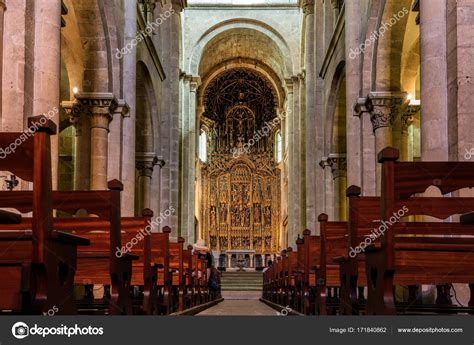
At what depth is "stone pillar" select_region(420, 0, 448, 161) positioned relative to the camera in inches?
383

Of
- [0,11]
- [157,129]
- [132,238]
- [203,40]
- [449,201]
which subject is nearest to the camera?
[449,201]

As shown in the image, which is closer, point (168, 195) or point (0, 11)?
point (0, 11)

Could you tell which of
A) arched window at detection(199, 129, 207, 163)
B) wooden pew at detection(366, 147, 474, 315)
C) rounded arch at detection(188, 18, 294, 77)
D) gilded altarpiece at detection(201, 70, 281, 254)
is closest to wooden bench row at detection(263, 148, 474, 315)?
wooden pew at detection(366, 147, 474, 315)

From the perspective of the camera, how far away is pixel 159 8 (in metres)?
24.2

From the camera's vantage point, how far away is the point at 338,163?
72.2ft

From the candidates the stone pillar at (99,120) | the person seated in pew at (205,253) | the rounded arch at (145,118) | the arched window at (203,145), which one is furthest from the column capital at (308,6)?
the arched window at (203,145)

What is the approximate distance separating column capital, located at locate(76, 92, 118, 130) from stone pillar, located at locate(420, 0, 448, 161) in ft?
23.0

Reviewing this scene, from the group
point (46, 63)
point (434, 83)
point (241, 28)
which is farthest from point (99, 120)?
point (241, 28)

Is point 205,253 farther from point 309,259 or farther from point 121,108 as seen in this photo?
point 309,259

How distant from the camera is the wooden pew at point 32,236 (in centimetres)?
450

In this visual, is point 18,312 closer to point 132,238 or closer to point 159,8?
point 132,238

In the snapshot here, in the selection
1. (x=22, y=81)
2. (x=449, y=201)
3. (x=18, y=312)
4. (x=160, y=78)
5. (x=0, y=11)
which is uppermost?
(x=160, y=78)

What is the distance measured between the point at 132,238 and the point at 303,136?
21.9 metres

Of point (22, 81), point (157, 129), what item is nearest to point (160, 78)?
point (157, 129)
